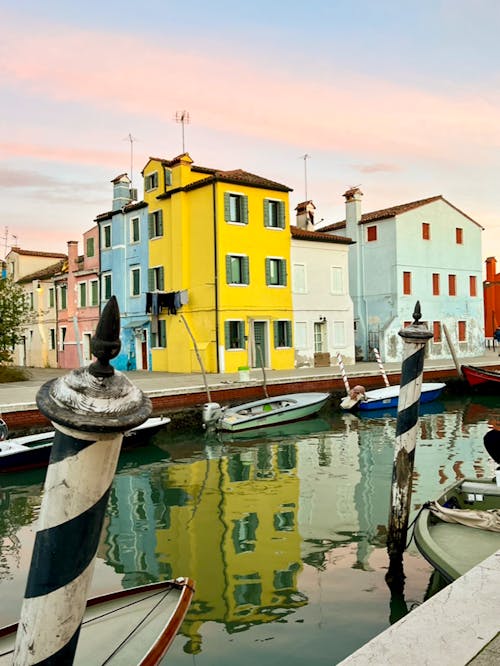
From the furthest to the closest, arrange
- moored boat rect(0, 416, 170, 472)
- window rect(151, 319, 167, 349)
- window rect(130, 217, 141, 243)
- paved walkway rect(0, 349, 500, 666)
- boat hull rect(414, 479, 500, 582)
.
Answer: window rect(130, 217, 141, 243) → window rect(151, 319, 167, 349) → moored boat rect(0, 416, 170, 472) → boat hull rect(414, 479, 500, 582) → paved walkway rect(0, 349, 500, 666)

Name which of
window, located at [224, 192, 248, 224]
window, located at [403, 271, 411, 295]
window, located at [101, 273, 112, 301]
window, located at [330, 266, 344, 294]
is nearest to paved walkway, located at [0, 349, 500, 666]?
window, located at [224, 192, 248, 224]

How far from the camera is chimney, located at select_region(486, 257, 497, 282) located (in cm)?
5016

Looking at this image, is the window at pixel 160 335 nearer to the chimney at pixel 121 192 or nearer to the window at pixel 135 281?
the window at pixel 135 281

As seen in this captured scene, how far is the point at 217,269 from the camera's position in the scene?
27.0 meters

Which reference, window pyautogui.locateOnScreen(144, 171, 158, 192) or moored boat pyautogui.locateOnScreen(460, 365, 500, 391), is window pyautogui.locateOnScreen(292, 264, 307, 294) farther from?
moored boat pyautogui.locateOnScreen(460, 365, 500, 391)

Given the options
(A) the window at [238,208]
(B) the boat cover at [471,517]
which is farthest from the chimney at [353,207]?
(B) the boat cover at [471,517]

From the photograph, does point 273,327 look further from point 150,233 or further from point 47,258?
point 47,258

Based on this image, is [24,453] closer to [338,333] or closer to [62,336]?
[338,333]

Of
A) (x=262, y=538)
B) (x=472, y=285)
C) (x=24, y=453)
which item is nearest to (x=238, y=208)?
(x=472, y=285)

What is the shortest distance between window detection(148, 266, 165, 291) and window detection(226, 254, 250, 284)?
4125 mm

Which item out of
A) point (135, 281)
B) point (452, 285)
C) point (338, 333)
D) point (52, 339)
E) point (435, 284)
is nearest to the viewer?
point (338, 333)

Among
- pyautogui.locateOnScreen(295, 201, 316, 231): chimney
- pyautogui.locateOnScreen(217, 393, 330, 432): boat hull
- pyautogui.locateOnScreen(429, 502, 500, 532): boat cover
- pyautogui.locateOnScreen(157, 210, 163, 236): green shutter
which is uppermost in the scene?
pyautogui.locateOnScreen(295, 201, 316, 231): chimney

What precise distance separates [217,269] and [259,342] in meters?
4.02

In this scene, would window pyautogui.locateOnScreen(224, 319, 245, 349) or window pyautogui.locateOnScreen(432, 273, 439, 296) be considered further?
window pyautogui.locateOnScreen(432, 273, 439, 296)
